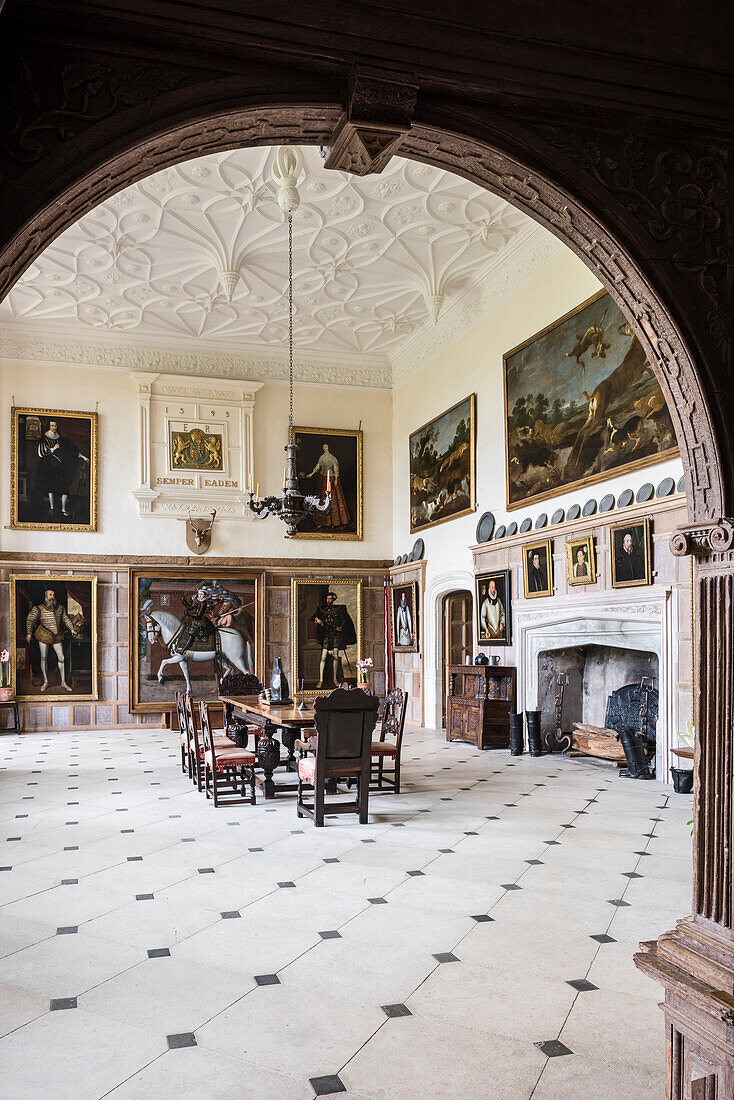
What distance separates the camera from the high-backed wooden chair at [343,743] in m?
7.50

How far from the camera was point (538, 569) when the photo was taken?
12266mm

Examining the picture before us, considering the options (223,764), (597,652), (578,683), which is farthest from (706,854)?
(578,683)

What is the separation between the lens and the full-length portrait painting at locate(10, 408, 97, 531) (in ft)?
54.3

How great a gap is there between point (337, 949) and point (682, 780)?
5505 mm

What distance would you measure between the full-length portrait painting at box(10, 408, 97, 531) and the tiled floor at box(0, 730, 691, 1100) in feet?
30.1

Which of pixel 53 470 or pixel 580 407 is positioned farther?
pixel 53 470

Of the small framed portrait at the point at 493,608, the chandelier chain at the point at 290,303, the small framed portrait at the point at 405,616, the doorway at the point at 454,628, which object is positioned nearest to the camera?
the small framed portrait at the point at 493,608

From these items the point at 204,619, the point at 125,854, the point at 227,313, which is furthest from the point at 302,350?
the point at 125,854

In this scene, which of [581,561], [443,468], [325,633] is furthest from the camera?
[325,633]

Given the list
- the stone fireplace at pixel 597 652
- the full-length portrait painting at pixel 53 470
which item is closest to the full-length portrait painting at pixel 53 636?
the full-length portrait painting at pixel 53 470

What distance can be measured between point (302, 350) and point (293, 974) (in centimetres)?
1576

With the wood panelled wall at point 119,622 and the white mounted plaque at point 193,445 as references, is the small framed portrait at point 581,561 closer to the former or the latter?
the wood panelled wall at point 119,622

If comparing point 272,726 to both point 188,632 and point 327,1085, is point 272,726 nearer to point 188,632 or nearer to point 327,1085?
point 327,1085

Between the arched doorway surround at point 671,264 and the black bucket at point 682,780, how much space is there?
664 centimetres
